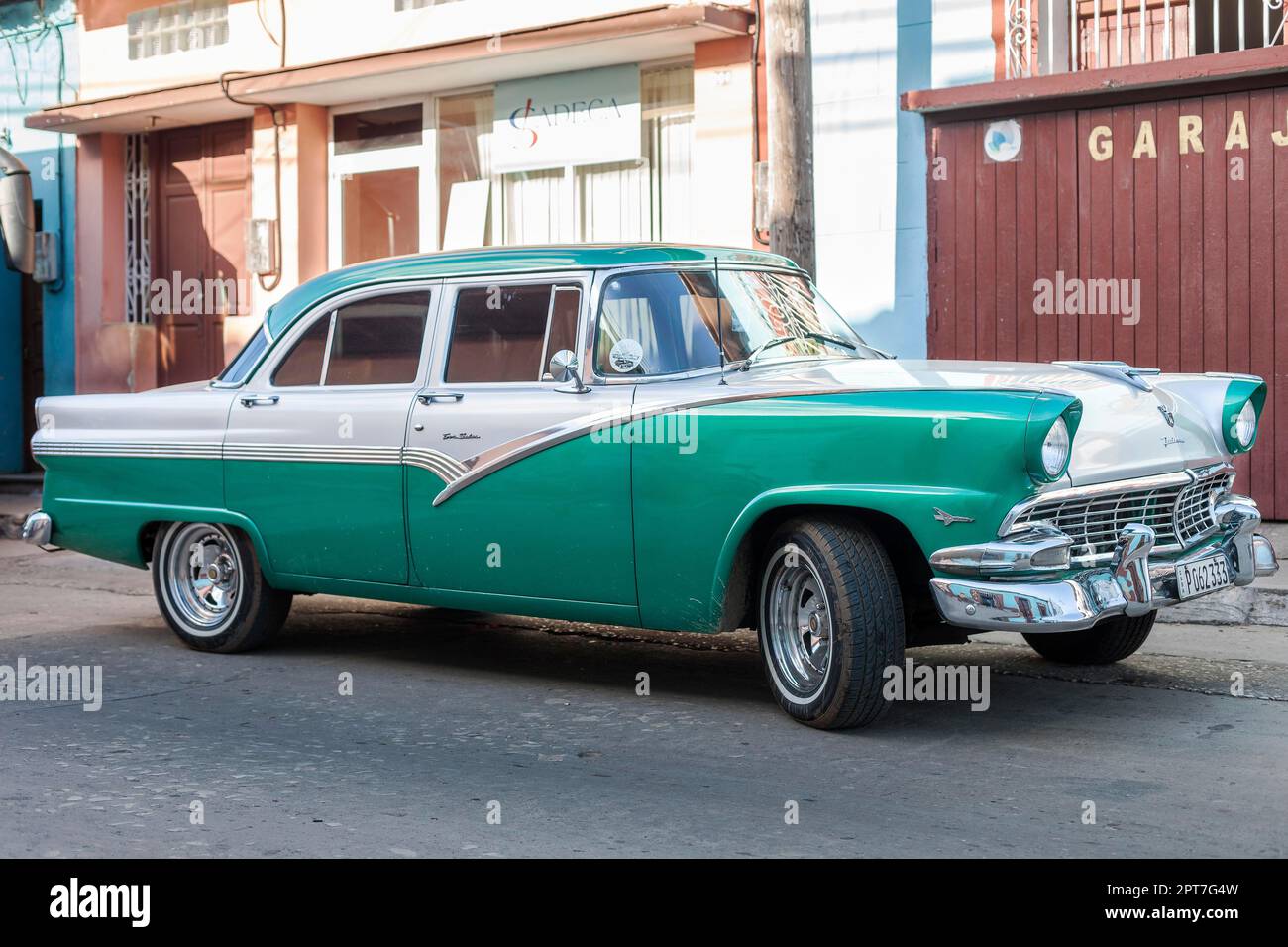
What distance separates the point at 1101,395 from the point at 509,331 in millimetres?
2317

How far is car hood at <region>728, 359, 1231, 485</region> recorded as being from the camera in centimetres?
529

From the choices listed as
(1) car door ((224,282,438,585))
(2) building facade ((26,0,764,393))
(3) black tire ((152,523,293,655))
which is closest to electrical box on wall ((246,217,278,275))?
(2) building facade ((26,0,764,393))

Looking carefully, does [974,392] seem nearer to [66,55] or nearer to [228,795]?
[228,795]

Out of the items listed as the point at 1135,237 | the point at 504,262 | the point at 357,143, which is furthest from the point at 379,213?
the point at 504,262

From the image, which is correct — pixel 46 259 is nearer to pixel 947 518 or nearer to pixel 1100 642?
pixel 1100 642

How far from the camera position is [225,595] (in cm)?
736

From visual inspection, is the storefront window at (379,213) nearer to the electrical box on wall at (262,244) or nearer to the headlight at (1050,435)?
the electrical box on wall at (262,244)

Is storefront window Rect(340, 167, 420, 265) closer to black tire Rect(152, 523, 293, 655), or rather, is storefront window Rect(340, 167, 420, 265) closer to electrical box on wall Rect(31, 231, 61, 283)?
electrical box on wall Rect(31, 231, 61, 283)

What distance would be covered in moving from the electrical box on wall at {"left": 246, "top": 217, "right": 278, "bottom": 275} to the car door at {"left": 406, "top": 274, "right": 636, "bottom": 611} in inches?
331

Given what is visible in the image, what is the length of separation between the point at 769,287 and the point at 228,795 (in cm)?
294

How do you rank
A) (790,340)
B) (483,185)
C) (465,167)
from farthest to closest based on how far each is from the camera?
(465,167), (483,185), (790,340)

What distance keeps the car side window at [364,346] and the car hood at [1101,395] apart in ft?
5.10

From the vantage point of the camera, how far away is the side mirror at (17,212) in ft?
51.1

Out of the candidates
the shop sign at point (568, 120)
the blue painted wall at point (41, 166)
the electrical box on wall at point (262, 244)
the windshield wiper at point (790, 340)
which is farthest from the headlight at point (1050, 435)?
the blue painted wall at point (41, 166)
